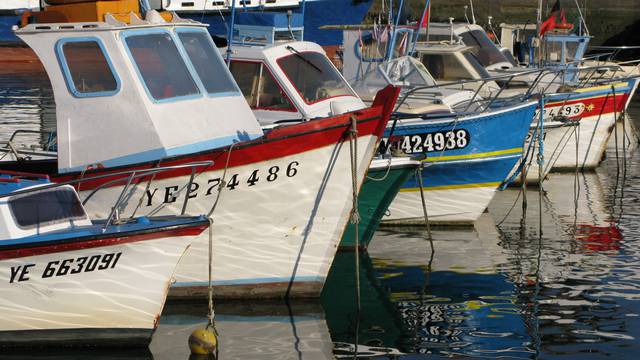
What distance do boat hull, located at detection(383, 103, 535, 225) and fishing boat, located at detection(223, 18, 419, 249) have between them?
1614 millimetres

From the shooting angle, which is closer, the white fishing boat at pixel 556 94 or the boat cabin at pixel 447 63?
the white fishing boat at pixel 556 94

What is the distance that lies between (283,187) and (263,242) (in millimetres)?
661

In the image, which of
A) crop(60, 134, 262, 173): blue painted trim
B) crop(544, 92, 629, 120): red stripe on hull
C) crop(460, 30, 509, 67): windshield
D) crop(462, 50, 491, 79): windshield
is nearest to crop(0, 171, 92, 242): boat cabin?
crop(60, 134, 262, 173): blue painted trim

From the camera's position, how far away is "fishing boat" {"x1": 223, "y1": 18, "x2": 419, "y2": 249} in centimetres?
1480

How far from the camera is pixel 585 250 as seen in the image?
52.6 ft

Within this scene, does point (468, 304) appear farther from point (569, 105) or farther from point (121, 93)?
point (569, 105)

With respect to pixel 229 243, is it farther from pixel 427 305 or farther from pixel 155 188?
pixel 427 305

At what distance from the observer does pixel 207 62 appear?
43.0 feet

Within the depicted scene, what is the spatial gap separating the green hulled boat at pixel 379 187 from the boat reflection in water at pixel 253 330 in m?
2.31

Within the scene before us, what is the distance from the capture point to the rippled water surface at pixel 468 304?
1137 cm

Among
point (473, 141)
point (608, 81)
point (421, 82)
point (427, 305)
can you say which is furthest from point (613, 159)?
point (427, 305)

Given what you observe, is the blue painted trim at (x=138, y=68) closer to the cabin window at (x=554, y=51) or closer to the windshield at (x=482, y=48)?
the windshield at (x=482, y=48)

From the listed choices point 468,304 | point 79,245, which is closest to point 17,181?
point 79,245

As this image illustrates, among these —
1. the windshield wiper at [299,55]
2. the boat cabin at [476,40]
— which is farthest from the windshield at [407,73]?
the windshield wiper at [299,55]
